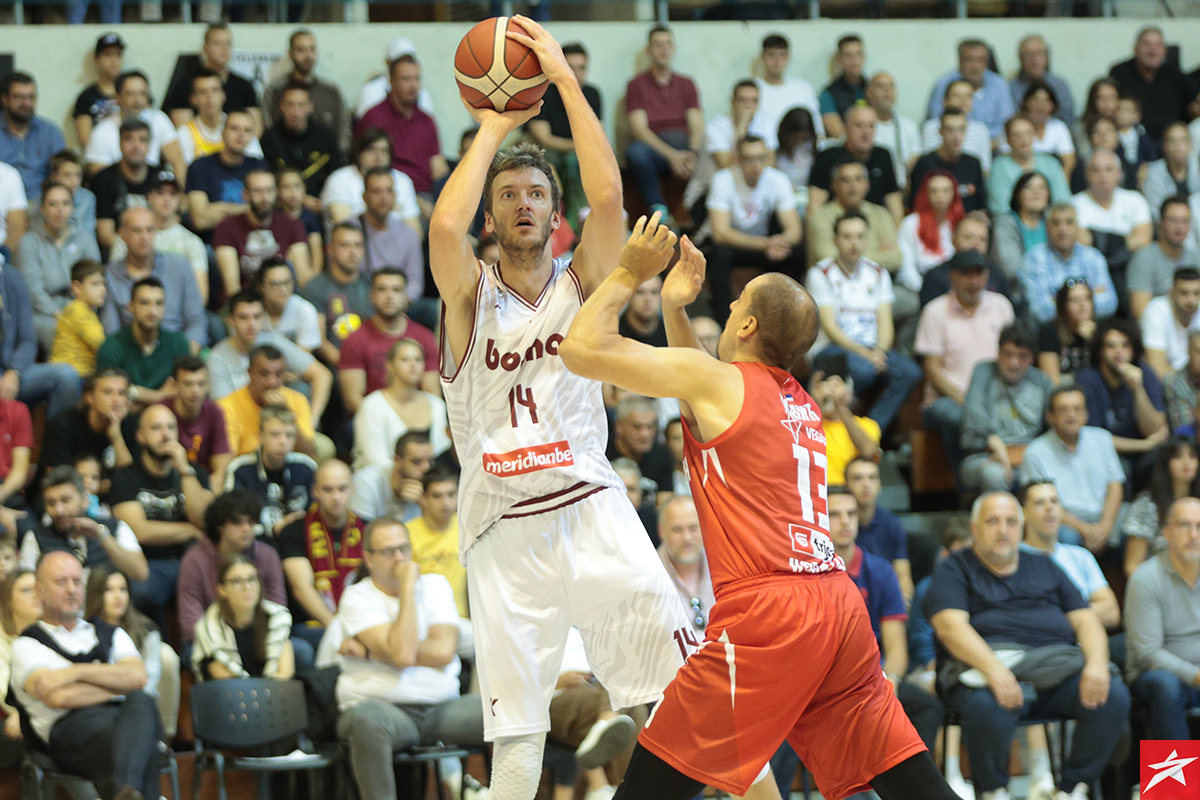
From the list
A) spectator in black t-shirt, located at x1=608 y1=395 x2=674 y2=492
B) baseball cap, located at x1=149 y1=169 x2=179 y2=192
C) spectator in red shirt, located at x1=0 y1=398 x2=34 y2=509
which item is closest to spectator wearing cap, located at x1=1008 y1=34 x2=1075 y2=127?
spectator in black t-shirt, located at x1=608 y1=395 x2=674 y2=492

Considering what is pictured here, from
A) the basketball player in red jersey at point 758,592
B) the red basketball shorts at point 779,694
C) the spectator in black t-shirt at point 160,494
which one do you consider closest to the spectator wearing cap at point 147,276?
the spectator in black t-shirt at point 160,494

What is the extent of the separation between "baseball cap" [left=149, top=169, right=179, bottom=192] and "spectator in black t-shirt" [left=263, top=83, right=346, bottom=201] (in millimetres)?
1070

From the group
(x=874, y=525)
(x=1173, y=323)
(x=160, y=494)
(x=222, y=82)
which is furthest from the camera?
(x=222, y=82)

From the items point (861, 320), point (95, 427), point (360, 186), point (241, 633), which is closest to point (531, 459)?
point (241, 633)

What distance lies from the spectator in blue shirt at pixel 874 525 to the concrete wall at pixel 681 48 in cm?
605

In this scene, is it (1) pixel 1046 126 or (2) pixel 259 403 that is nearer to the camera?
(2) pixel 259 403

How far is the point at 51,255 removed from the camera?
10.1 m

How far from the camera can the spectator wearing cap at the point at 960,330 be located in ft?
34.3

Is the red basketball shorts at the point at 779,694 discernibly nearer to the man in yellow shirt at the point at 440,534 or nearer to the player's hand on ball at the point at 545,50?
the player's hand on ball at the point at 545,50

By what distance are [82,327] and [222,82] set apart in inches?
130

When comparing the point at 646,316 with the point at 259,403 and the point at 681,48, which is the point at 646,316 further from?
the point at 681,48


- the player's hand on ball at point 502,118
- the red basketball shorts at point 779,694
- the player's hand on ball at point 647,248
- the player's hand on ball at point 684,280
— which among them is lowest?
the red basketball shorts at point 779,694

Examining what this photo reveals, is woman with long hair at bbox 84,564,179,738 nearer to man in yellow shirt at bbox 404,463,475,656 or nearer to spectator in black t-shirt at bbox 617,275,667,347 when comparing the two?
man in yellow shirt at bbox 404,463,475,656

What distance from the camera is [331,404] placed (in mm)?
9766
